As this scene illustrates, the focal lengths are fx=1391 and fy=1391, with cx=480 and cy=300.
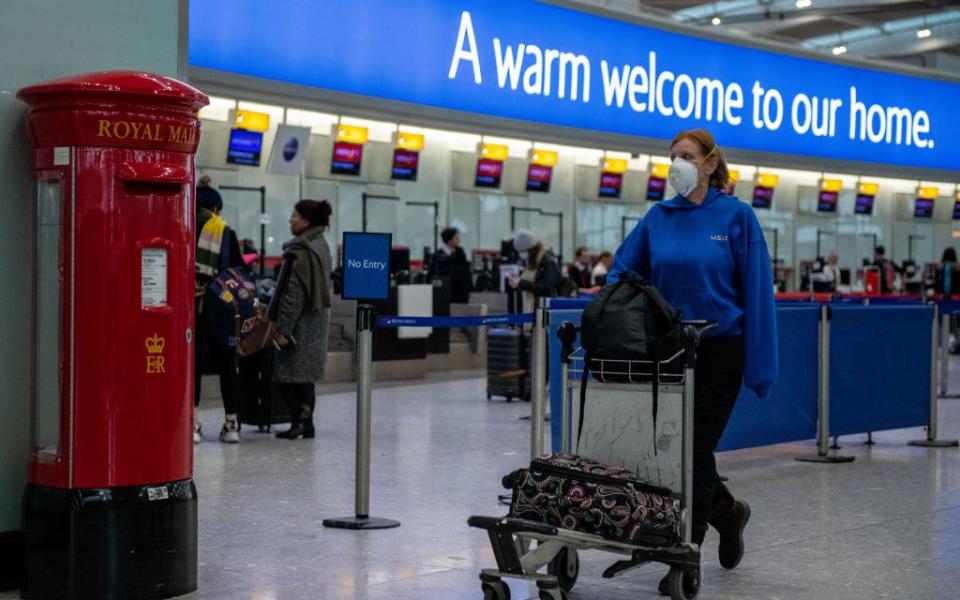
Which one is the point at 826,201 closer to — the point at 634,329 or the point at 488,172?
the point at 488,172

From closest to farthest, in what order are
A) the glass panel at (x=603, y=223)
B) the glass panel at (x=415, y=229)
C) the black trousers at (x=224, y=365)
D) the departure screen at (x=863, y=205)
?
1. the black trousers at (x=224, y=365)
2. the glass panel at (x=415, y=229)
3. the glass panel at (x=603, y=223)
4. the departure screen at (x=863, y=205)

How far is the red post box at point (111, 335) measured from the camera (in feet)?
15.9

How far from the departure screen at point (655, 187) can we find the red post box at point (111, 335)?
22704mm

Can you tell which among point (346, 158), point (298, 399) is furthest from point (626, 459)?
point (346, 158)

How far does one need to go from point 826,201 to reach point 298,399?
2232cm

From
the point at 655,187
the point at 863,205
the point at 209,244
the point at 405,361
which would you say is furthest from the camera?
the point at 863,205

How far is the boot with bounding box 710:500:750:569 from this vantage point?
18.3 feet

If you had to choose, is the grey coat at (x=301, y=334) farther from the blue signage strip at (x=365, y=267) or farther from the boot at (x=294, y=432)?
the blue signage strip at (x=365, y=267)

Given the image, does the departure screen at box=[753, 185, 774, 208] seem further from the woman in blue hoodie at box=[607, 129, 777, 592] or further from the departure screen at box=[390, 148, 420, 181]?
the woman in blue hoodie at box=[607, 129, 777, 592]

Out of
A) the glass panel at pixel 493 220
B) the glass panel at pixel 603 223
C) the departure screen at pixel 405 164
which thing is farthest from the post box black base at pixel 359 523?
the glass panel at pixel 603 223

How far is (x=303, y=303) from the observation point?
10094mm

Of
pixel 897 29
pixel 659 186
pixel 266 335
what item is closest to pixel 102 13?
pixel 266 335

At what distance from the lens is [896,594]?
5.21 m

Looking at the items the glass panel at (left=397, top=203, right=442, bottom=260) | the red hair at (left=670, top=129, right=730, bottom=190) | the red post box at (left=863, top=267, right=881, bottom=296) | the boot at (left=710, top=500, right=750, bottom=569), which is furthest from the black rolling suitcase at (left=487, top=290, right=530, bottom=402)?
the red post box at (left=863, top=267, right=881, bottom=296)
